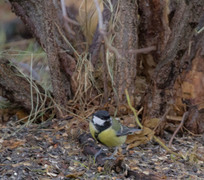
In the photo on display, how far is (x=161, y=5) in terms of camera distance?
106 inches

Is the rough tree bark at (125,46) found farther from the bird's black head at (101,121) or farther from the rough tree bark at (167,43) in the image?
the bird's black head at (101,121)

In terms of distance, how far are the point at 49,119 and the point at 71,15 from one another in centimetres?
95

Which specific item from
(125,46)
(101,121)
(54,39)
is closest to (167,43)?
(125,46)

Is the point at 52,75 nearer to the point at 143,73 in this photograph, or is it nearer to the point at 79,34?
the point at 79,34

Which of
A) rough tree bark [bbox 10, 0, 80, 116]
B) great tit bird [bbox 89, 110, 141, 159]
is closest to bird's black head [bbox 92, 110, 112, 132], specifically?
great tit bird [bbox 89, 110, 141, 159]

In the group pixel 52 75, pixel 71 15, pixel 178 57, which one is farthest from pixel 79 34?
pixel 178 57

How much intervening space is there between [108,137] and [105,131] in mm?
44

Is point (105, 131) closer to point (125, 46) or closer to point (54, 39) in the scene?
point (125, 46)

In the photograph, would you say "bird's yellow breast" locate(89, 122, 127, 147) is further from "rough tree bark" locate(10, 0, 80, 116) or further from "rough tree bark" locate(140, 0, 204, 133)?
"rough tree bark" locate(10, 0, 80, 116)

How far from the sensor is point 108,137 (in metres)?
2.22

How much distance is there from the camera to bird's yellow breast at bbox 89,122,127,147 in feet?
7.29

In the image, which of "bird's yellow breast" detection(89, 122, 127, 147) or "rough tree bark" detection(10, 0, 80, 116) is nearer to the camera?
"bird's yellow breast" detection(89, 122, 127, 147)

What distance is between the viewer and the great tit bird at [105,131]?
7.30ft


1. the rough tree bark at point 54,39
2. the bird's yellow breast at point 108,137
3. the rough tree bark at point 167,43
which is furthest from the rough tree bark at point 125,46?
the bird's yellow breast at point 108,137
